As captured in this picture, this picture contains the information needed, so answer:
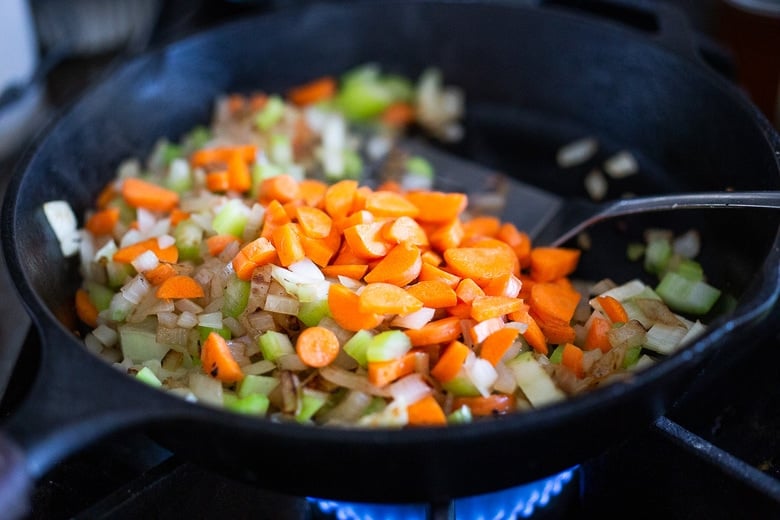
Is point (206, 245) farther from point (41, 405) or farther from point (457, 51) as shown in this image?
point (457, 51)

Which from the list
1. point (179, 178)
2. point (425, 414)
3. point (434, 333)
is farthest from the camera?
point (179, 178)

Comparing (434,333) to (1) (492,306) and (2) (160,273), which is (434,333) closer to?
(1) (492,306)

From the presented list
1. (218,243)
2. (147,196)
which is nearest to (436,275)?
(218,243)

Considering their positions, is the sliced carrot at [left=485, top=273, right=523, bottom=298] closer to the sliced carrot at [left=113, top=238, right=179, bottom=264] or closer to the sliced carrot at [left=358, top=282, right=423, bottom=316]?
the sliced carrot at [left=358, top=282, right=423, bottom=316]

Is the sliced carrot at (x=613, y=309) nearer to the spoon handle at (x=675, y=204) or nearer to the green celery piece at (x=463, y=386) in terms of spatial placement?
the spoon handle at (x=675, y=204)

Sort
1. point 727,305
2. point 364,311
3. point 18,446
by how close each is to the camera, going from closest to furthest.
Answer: point 18,446, point 364,311, point 727,305

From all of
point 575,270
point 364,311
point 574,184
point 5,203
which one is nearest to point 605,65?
point 574,184

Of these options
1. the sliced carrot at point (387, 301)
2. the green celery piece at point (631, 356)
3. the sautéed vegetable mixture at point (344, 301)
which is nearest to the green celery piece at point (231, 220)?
the sautéed vegetable mixture at point (344, 301)

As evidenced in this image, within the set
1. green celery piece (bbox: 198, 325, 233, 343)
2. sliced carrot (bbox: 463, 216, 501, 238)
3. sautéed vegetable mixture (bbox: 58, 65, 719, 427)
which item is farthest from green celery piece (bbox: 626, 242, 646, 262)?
green celery piece (bbox: 198, 325, 233, 343)
